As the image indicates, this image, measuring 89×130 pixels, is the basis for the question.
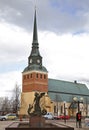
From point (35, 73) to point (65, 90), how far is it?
77.8ft

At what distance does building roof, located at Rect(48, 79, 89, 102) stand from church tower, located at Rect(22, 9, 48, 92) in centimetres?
785

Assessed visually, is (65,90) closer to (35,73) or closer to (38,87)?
(38,87)

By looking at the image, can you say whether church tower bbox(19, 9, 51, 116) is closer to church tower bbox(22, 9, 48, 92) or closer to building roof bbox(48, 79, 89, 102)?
church tower bbox(22, 9, 48, 92)

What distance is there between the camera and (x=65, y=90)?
130 m

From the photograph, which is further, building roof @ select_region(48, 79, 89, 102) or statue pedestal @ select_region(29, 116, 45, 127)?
building roof @ select_region(48, 79, 89, 102)

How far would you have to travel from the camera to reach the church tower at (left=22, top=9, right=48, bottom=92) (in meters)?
111

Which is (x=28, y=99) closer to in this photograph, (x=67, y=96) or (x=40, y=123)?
(x=67, y=96)

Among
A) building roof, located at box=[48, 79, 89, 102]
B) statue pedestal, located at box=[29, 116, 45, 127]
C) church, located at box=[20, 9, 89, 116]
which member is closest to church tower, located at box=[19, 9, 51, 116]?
church, located at box=[20, 9, 89, 116]

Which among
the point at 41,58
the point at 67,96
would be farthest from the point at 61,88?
the point at 41,58

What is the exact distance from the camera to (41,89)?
112250 mm

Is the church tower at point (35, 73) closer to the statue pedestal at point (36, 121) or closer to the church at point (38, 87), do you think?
the church at point (38, 87)

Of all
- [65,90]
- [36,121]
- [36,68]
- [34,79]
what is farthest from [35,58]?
[36,121]

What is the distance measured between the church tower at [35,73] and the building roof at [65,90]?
785 cm

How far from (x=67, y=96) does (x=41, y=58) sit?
23.7 meters
